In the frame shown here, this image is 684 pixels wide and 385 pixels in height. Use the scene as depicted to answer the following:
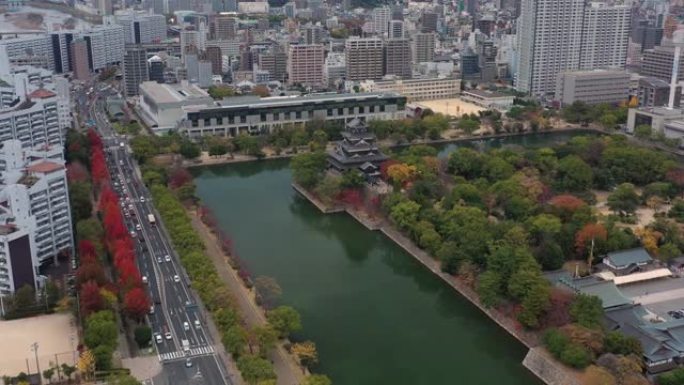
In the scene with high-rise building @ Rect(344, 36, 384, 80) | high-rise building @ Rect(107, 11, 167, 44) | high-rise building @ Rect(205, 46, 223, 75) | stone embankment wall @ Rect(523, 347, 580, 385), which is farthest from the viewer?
high-rise building @ Rect(107, 11, 167, 44)

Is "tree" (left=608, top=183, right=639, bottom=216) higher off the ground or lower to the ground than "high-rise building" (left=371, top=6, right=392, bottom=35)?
lower

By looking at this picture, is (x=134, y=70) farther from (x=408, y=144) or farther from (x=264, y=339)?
(x=264, y=339)

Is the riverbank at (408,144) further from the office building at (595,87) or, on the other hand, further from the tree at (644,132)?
the tree at (644,132)

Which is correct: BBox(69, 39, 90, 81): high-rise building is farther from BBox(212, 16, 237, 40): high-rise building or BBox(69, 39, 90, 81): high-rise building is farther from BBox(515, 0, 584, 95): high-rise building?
BBox(515, 0, 584, 95): high-rise building

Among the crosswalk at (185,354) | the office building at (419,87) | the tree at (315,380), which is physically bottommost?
the crosswalk at (185,354)

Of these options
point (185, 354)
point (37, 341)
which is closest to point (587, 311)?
point (185, 354)

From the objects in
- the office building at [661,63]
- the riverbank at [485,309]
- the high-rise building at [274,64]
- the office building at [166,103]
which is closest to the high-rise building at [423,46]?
the high-rise building at [274,64]

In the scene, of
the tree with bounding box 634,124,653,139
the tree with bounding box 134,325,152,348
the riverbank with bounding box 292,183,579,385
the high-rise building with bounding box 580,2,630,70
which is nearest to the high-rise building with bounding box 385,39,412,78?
the high-rise building with bounding box 580,2,630,70
